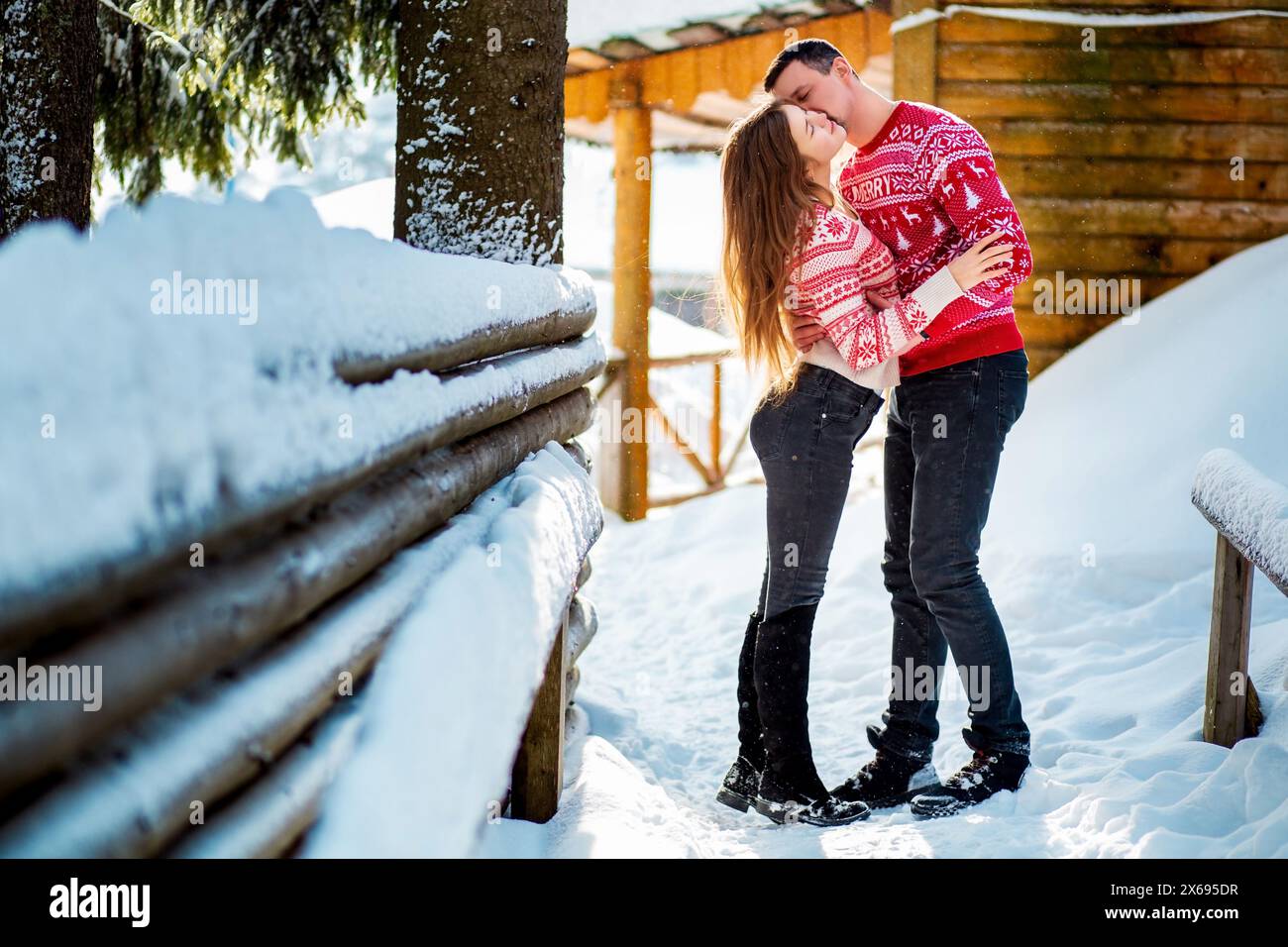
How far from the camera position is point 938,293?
274cm

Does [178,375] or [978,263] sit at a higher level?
[978,263]

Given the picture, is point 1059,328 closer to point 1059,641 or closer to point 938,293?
A: point 1059,641

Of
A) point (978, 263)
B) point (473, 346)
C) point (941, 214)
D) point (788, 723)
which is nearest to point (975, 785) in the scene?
point (788, 723)

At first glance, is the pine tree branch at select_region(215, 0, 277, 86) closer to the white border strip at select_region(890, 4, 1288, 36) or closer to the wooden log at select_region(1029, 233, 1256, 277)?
the white border strip at select_region(890, 4, 1288, 36)

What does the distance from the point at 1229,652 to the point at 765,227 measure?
183 cm

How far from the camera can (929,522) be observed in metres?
2.87

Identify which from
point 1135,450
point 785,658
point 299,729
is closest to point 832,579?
point 1135,450

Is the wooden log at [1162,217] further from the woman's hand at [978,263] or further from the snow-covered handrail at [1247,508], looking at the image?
the woman's hand at [978,263]

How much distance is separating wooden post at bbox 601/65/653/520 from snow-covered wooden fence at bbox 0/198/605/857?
6.91 meters

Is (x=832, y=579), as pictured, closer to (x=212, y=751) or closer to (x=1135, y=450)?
(x=1135, y=450)

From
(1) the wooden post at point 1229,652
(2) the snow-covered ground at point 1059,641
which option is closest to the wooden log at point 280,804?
(2) the snow-covered ground at point 1059,641

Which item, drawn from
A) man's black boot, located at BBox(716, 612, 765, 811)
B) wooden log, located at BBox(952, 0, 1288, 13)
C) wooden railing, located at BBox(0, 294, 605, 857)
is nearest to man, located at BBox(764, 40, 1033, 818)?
man's black boot, located at BBox(716, 612, 765, 811)

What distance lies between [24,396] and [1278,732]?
3.20m

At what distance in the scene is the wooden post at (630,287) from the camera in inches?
335
